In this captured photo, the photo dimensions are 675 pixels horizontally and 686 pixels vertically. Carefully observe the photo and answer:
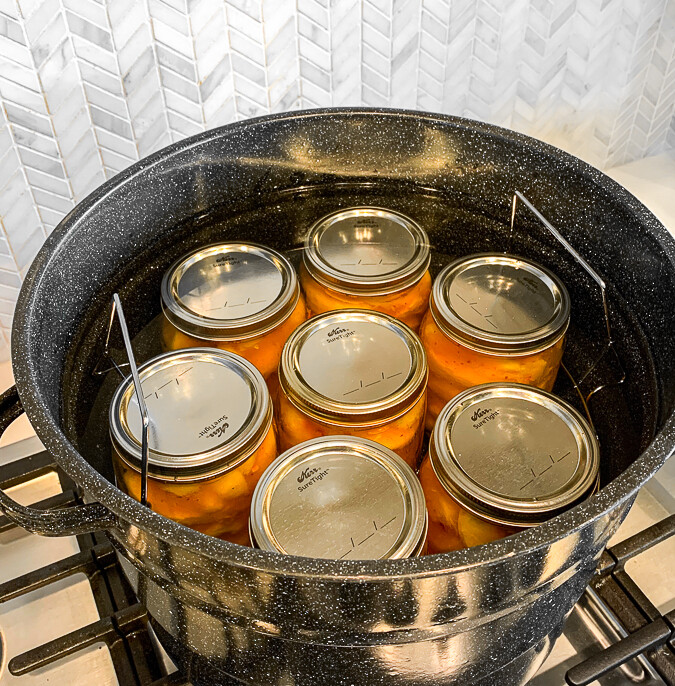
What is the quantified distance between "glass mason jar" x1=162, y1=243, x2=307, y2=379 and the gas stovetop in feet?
0.73

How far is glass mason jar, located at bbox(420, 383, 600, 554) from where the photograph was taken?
0.47m

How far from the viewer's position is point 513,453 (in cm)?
51

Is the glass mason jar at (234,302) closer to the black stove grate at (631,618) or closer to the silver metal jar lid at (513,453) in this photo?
the silver metal jar lid at (513,453)

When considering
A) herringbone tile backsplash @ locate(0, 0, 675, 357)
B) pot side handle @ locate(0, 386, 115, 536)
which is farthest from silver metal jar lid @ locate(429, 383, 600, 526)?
herringbone tile backsplash @ locate(0, 0, 675, 357)

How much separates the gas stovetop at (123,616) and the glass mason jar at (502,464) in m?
0.18

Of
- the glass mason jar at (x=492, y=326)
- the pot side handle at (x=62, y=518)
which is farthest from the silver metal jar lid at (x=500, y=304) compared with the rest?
the pot side handle at (x=62, y=518)

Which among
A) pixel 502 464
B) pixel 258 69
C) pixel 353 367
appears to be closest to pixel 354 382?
pixel 353 367

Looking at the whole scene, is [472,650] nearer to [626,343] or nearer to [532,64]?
[626,343]

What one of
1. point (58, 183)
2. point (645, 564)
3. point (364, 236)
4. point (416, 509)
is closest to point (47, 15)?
point (58, 183)

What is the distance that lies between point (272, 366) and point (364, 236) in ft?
0.47

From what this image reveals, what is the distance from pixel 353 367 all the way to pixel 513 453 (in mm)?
129

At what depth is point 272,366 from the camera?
23.9 inches

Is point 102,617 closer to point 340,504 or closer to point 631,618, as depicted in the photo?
point 340,504

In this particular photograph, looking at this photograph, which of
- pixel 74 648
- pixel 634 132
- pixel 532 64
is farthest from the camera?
pixel 634 132
